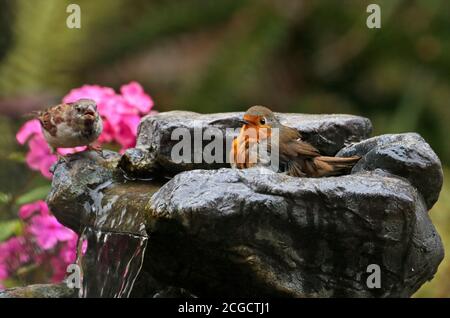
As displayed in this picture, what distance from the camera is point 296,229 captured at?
104 inches

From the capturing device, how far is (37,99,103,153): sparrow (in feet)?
11.3

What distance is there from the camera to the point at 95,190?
130 inches

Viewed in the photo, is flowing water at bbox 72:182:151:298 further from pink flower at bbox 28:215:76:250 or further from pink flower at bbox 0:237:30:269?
pink flower at bbox 0:237:30:269

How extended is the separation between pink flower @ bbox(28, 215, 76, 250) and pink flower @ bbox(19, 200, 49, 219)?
0.10 metres

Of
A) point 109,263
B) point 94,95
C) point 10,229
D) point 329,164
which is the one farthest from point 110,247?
point 94,95

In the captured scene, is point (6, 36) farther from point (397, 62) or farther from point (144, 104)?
point (397, 62)

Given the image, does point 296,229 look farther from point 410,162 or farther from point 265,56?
point 265,56

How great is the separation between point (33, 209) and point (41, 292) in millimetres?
605

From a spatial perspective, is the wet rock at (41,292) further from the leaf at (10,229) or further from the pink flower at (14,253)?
the pink flower at (14,253)

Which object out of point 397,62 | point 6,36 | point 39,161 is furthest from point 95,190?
point 397,62

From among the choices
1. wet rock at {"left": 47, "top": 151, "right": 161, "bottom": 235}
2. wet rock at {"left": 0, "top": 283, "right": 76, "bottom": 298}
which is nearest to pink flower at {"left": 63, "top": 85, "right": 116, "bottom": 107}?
wet rock at {"left": 47, "top": 151, "right": 161, "bottom": 235}

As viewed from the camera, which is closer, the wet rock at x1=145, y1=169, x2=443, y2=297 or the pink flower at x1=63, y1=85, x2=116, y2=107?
the wet rock at x1=145, y1=169, x2=443, y2=297

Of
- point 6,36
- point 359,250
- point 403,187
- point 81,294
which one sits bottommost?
point 81,294

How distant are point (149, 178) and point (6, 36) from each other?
9.96 feet
